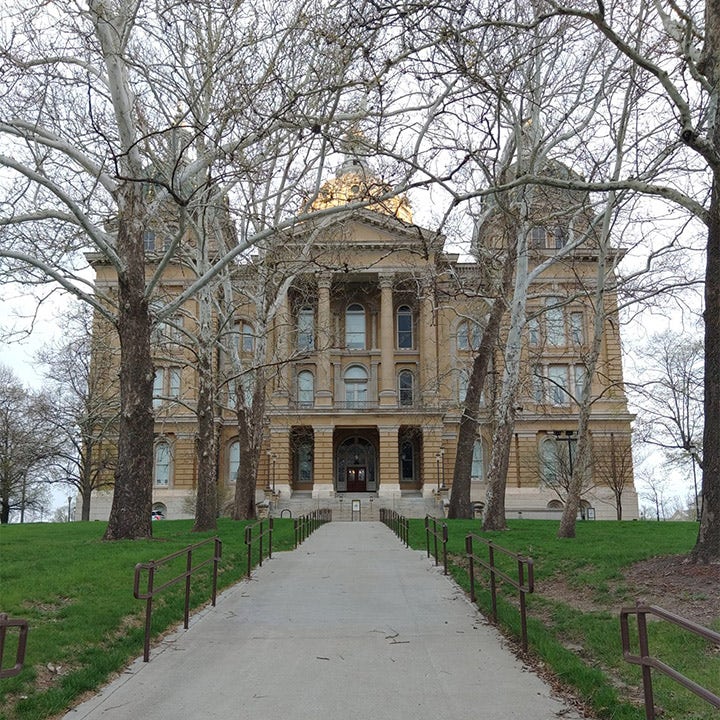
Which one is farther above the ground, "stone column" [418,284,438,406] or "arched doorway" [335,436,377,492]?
"stone column" [418,284,438,406]

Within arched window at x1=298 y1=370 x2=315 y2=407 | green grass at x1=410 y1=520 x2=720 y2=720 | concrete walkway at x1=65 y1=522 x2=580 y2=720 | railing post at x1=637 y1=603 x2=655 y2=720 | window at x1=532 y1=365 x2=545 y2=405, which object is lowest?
concrete walkway at x1=65 y1=522 x2=580 y2=720

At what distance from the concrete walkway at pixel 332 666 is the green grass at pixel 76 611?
0.27m

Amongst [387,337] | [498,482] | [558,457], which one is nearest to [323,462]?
[387,337]

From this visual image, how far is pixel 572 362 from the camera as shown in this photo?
52.5 meters

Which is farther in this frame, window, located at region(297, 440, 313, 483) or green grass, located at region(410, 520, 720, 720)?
window, located at region(297, 440, 313, 483)

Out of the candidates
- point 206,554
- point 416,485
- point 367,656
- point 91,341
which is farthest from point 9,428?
point 367,656

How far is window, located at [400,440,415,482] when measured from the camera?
54.7 meters

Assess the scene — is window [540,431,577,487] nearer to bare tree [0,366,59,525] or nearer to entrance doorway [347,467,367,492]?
entrance doorway [347,467,367,492]

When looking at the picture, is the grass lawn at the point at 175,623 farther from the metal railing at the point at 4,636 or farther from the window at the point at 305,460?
the window at the point at 305,460

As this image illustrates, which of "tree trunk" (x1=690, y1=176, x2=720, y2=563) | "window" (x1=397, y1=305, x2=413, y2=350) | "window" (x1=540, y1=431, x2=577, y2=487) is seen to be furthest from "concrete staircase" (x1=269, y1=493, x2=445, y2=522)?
"tree trunk" (x1=690, y1=176, x2=720, y2=563)

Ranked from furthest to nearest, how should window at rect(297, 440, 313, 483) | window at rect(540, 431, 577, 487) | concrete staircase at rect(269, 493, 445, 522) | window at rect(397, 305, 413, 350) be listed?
window at rect(397, 305, 413, 350)
window at rect(297, 440, 313, 483)
concrete staircase at rect(269, 493, 445, 522)
window at rect(540, 431, 577, 487)

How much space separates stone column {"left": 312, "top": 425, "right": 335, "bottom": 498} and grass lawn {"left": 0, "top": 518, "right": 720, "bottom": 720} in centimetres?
3507

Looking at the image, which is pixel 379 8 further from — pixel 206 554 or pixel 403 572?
pixel 206 554

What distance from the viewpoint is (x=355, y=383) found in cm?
5638
